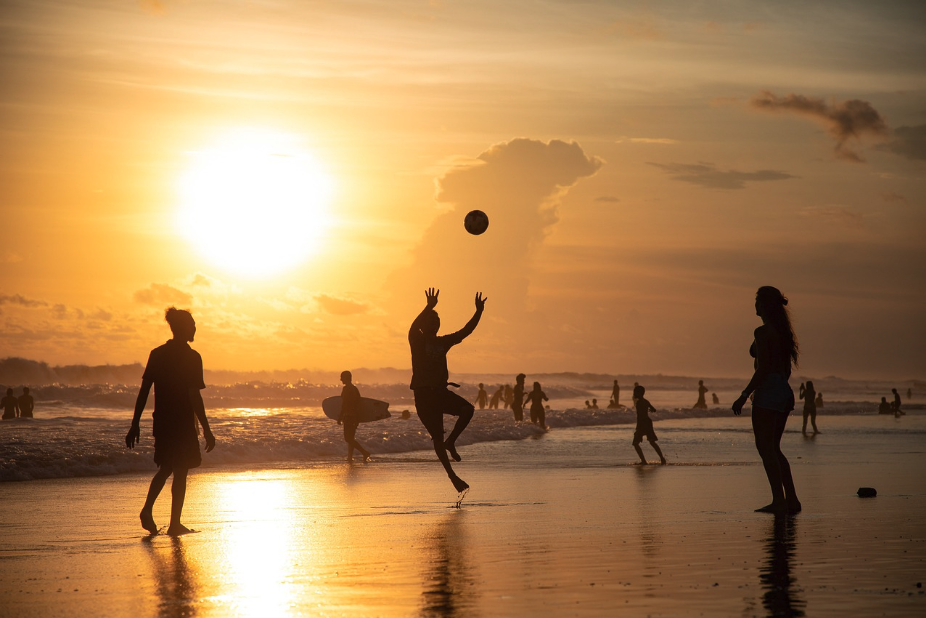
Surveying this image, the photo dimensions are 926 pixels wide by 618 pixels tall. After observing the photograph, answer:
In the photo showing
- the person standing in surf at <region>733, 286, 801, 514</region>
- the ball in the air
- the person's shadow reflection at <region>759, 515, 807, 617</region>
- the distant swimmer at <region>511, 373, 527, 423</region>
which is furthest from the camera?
the distant swimmer at <region>511, 373, 527, 423</region>

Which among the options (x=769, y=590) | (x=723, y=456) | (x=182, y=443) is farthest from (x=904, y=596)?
(x=723, y=456)

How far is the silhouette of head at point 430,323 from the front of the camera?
42.5 feet

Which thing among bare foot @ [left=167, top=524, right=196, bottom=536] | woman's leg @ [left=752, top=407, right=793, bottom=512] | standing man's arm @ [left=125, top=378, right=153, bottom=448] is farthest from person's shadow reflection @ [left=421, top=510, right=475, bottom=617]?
Result: woman's leg @ [left=752, top=407, right=793, bottom=512]

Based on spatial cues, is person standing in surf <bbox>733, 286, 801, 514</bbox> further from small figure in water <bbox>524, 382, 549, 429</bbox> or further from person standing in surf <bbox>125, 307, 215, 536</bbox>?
small figure in water <bbox>524, 382, 549, 429</bbox>

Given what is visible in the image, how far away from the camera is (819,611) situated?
6.05m

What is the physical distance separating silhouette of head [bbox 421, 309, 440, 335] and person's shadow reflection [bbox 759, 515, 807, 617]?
479 cm

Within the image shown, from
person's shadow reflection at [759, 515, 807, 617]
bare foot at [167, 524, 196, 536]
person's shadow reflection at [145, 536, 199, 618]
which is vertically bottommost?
person's shadow reflection at [759, 515, 807, 617]

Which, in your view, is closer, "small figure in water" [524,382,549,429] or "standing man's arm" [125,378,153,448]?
"standing man's arm" [125,378,153,448]

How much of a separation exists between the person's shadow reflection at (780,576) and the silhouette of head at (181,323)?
591cm

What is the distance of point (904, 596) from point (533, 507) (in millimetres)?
6301

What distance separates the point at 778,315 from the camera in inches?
447

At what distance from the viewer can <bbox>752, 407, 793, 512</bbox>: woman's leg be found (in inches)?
443

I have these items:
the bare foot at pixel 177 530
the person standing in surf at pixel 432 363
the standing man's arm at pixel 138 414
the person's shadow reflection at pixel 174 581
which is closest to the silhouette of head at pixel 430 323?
the person standing in surf at pixel 432 363

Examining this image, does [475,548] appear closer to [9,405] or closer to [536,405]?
[536,405]
